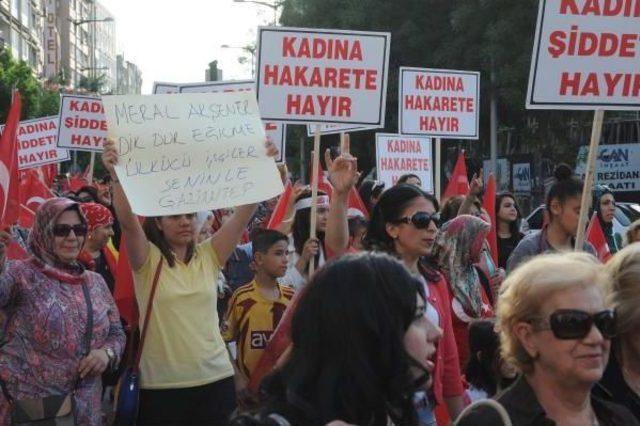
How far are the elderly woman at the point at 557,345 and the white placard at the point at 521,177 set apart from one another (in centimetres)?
3140

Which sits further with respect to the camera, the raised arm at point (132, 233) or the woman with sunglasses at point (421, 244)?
the raised arm at point (132, 233)

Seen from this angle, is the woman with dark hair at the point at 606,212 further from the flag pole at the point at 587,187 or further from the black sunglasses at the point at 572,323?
the black sunglasses at the point at 572,323

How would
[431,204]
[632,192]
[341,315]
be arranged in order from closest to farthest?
[341,315]
[431,204]
[632,192]

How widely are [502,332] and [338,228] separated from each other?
7.00ft

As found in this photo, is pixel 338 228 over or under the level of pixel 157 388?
over

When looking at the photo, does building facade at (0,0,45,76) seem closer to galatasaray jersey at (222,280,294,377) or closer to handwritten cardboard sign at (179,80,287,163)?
handwritten cardboard sign at (179,80,287,163)

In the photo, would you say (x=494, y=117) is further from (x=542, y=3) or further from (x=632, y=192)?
(x=542, y=3)

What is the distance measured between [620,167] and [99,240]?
77.3ft

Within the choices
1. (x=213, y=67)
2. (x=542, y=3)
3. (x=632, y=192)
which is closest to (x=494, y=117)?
(x=632, y=192)

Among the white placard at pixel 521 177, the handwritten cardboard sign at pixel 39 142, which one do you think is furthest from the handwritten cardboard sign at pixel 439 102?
the white placard at pixel 521 177

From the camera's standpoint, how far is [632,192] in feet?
94.1

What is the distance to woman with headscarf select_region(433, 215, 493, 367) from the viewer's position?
5500 millimetres

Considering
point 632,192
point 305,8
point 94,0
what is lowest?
point 632,192

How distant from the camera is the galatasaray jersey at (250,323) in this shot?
18.2ft
